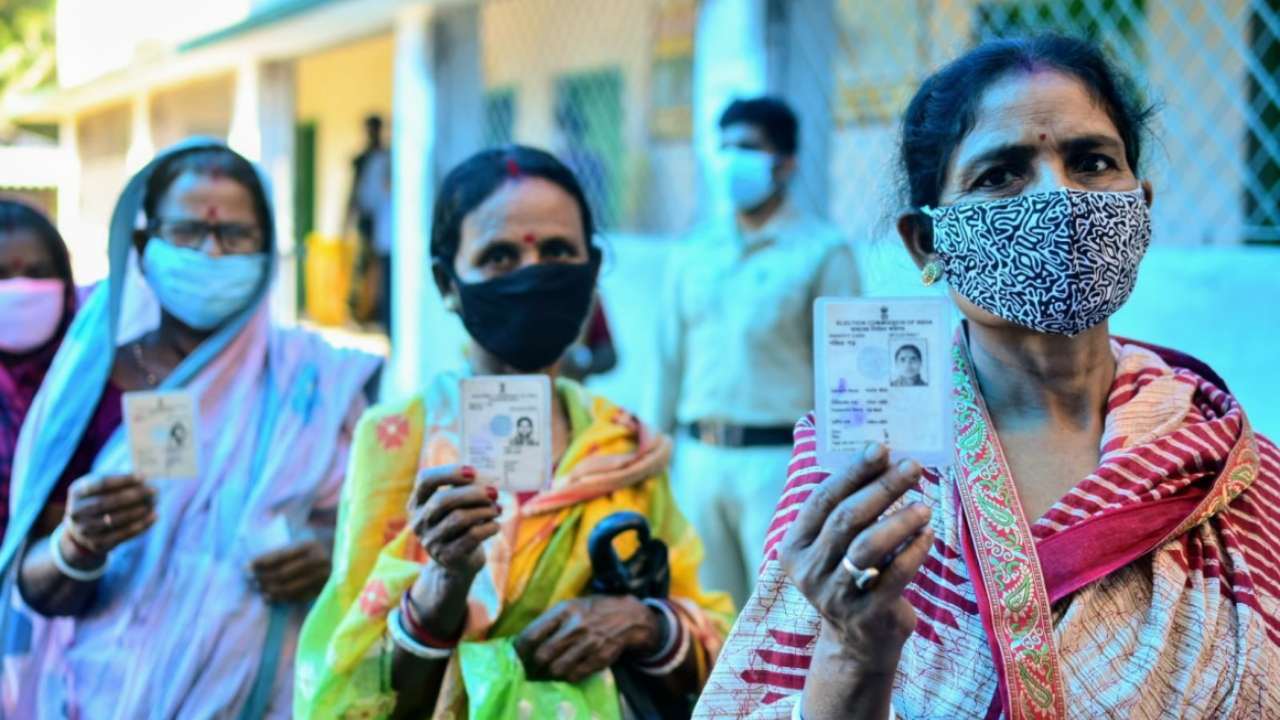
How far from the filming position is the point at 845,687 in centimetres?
164

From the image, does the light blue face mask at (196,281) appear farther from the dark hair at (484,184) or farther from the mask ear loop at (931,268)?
the mask ear loop at (931,268)

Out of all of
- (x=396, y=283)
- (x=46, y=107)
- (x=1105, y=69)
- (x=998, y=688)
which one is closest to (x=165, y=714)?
(x=998, y=688)

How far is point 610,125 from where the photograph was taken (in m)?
9.12

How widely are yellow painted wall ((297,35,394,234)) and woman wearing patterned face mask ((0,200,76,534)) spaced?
41.5 feet

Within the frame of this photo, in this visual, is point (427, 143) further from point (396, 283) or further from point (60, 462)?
point (60, 462)

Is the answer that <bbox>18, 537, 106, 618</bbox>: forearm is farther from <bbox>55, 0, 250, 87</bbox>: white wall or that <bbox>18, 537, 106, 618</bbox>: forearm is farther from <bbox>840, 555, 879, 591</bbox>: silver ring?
<bbox>55, 0, 250, 87</bbox>: white wall

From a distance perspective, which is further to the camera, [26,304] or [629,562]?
[26,304]

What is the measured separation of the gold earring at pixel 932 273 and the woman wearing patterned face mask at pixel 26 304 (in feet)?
7.89

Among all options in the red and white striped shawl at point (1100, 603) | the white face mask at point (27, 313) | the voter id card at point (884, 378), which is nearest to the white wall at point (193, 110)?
the white face mask at point (27, 313)

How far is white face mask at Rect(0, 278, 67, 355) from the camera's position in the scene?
3.37 meters

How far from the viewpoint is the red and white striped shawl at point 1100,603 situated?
1.73 m

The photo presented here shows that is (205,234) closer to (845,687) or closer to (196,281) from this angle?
(196,281)

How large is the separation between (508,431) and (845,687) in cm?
84

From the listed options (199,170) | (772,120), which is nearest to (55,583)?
(199,170)
